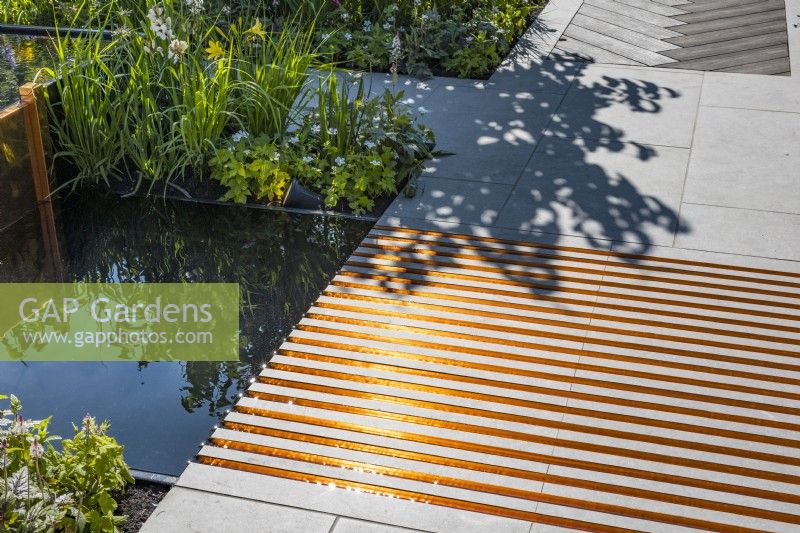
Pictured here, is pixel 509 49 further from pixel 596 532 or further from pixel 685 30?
pixel 596 532

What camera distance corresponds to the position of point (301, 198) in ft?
17.8

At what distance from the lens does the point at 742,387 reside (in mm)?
3891

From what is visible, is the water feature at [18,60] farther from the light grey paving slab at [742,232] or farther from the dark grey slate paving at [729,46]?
the dark grey slate paving at [729,46]

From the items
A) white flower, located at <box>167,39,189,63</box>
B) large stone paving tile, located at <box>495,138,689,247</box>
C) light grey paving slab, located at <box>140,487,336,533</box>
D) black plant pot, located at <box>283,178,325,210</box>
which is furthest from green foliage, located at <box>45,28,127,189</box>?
light grey paving slab, located at <box>140,487,336,533</box>

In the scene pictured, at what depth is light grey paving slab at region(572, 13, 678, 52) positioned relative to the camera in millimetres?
7926

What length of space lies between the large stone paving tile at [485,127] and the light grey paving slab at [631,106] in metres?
0.18

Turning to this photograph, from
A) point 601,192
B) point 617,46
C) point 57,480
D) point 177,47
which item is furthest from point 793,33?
point 57,480

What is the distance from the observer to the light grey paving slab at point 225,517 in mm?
3135

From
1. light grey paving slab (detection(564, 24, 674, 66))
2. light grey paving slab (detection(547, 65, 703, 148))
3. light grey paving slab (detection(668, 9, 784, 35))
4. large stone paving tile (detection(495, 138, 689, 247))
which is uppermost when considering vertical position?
light grey paving slab (detection(668, 9, 784, 35))

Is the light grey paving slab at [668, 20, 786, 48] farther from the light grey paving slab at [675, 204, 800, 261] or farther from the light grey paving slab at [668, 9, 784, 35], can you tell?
the light grey paving slab at [675, 204, 800, 261]

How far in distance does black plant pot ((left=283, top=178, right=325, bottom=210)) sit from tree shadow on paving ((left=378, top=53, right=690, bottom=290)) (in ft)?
1.34

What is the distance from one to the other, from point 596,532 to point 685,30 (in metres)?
6.12

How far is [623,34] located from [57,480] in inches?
255

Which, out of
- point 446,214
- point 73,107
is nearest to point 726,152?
point 446,214
